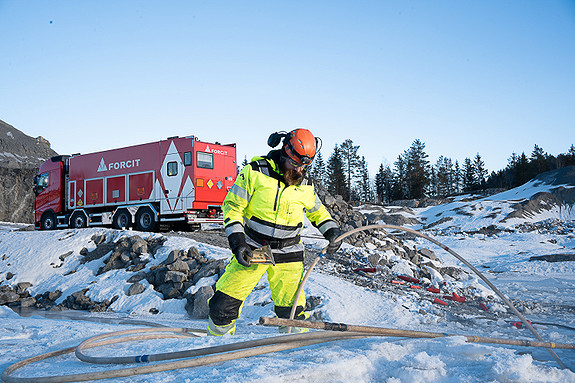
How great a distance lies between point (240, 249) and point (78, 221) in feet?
51.2

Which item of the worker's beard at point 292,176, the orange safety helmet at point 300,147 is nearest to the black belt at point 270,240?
the worker's beard at point 292,176

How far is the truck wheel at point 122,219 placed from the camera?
1549cm

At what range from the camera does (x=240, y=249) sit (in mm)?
3482

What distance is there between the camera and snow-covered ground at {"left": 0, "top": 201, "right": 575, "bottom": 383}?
7.19ft

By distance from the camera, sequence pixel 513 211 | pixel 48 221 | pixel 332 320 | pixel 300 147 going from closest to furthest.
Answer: pixel 300 147, pixel 332 320, pixel 48 221, pixel 513 211

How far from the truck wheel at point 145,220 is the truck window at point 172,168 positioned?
1682mm

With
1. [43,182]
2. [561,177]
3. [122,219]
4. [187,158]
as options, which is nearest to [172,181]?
[187,158]

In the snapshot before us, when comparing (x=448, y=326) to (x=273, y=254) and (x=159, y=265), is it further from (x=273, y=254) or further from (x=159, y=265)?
(x=159, y=265)

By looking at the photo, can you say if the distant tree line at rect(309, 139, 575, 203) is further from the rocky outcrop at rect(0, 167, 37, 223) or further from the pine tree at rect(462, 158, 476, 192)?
the rocky outcrop at rect(0, 167, 37, 223)

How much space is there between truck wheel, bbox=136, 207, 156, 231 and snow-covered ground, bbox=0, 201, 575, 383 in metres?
3.34

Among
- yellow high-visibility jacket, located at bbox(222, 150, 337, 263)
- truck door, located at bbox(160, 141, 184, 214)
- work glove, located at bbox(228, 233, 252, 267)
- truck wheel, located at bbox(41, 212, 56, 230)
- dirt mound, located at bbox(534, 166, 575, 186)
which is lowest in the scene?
work glove, located at bbox(228, 233, 252, 267)

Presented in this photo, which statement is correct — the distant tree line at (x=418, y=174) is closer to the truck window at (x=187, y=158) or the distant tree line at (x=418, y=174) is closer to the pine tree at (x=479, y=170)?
the pine tree at (x=479, y=170)

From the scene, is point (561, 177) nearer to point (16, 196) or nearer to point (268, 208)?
point (268, 208)

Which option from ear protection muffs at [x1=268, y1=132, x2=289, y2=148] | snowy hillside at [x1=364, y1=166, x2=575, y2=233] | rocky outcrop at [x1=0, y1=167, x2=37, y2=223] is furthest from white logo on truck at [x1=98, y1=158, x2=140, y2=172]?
rocky outcrop at [x1=0, y1=167, x2=37, y2=223]
